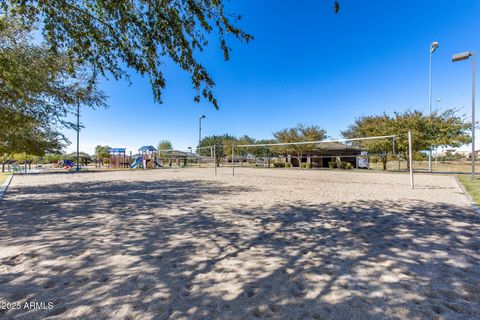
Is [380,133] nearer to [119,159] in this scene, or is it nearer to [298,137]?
[298,137]

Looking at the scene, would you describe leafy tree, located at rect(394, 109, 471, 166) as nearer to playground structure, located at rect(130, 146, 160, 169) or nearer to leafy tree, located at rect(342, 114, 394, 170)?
leafy tree, located at rect(342, 114, 394, 170)

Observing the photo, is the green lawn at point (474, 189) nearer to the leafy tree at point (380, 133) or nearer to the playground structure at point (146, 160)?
the leafy tree at point (380, 133)

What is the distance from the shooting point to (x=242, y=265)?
3182mm

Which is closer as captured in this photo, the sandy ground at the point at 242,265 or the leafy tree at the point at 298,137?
the sandy ground at the point at 242,265

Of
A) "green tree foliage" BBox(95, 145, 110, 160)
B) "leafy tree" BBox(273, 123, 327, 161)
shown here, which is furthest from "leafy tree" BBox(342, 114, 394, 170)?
"green tree foliage" BBox(95, 145, 110, 160)

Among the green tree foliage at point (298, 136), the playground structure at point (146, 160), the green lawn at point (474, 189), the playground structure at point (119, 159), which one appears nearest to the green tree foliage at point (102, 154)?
the playground structure at point (119, 159)

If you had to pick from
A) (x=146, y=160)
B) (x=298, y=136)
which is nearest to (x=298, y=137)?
(x=298, y=136)

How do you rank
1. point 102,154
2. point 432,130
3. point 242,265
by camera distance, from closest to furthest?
point 242,265
point 432,130
point 102,154

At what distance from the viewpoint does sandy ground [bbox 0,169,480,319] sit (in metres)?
2.25

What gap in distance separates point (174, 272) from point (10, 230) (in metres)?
4.10

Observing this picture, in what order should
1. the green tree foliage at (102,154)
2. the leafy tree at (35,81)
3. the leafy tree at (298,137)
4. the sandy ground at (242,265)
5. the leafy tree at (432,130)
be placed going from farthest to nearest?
the green tree foliage at (102,154) → the leafy tree at (298,137) → the leafy tree at (432,130) → the leafy tree at (35,81) → the sandy ground at (242,265)

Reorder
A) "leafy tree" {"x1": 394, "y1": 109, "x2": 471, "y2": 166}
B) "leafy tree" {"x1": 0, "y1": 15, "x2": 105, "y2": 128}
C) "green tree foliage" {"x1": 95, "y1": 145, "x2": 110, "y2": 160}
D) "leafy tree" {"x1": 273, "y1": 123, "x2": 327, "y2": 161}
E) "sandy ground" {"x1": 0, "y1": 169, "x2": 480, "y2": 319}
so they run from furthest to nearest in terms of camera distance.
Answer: "green tree foliage" {"x1": 95, "y1": 145, "x2": 110, "y2": 160}
"leafy tree" {"x1": 273, "y1": 123, "x2": 327, "y2": 161}
"leafy tree" {"x1": 394, "y1": 109, "x2": 471, "y2": 166}
"leafy tree" {"x1": 0, "y1": 15, "x2": 105, "y2": 128}
"sandy ground" {"x1": 0, "y1": 169, "x2": 480, "y2": 319}

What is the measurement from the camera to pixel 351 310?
2.20 m

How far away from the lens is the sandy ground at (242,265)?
2254mm
